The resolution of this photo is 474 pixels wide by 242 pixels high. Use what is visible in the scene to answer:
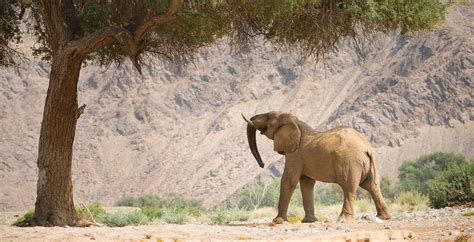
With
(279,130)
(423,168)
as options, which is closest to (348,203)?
(279,130)

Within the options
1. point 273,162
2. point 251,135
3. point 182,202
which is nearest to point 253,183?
point 273,162

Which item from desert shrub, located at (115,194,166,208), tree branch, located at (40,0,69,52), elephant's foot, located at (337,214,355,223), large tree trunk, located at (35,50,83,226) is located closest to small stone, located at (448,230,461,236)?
elephant's foot, located at (337,214,355,223)

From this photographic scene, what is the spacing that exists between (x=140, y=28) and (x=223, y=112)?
1894 inches

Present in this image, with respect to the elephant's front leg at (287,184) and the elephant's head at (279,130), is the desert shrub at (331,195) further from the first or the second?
the elephant's front leg at (287,184)

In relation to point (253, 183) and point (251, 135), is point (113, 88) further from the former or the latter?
point (251, 135)

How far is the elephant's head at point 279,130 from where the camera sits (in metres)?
16.2

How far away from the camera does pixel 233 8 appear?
15562 mm

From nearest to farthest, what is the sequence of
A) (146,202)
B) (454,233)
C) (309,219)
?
(454,233) < (309,219) < (146,202)

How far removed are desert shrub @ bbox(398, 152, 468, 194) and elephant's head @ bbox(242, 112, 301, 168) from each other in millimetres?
30851

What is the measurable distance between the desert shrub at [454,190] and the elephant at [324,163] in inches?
248

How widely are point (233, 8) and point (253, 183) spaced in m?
38.8

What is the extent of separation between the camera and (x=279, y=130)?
16.6 m

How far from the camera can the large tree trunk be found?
1437 centimetres

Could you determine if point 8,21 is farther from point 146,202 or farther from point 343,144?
point 146,202
